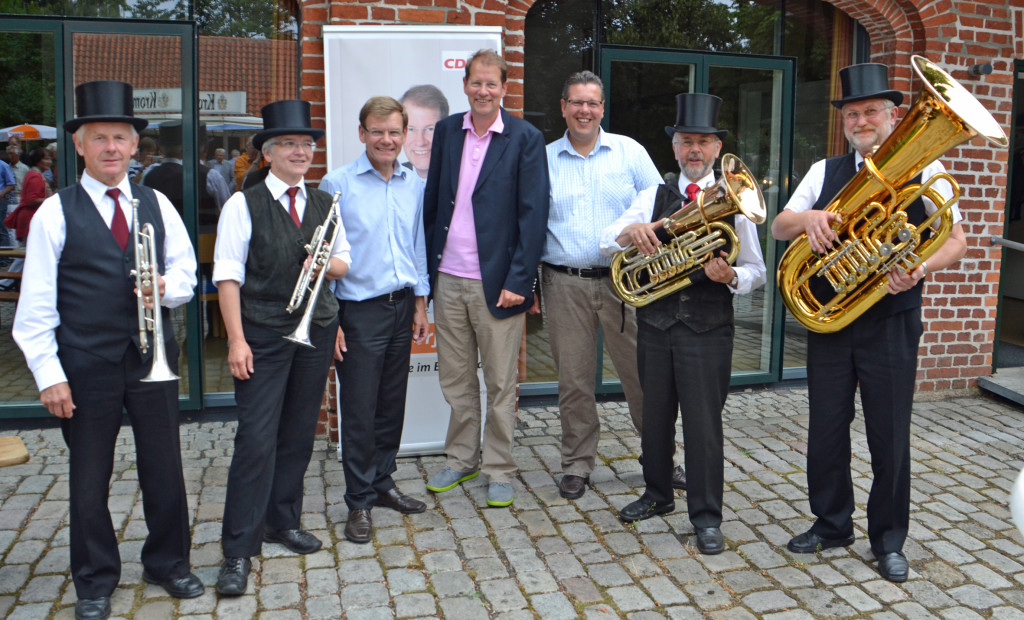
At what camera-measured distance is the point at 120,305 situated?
3.37m

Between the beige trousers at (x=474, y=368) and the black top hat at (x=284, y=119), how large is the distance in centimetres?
122

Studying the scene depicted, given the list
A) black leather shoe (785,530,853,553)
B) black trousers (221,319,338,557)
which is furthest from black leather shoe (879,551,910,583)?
black trousers (221,319,338,557)

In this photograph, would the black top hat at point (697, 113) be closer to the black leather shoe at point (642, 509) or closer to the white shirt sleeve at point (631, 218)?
the white shirt sleeve at point (631, 218)

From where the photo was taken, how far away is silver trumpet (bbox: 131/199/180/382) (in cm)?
334

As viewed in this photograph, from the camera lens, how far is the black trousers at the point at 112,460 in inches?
134

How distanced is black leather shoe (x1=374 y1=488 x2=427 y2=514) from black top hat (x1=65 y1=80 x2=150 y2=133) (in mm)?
2212

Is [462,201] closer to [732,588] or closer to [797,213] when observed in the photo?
[797,213]

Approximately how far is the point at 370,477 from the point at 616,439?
79.0 inches

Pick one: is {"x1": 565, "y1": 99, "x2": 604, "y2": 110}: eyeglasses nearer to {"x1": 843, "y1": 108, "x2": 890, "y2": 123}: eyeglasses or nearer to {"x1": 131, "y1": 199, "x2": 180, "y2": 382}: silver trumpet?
{"x1": 843, "y1": 108, "x2": 890, "y2": 123}: eyeglasses

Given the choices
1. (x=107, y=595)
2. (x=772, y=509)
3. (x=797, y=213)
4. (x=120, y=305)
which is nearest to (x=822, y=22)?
(x=797, y=213)

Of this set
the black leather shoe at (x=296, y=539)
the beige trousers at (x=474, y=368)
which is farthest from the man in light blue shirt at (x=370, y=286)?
the beige trousers at (x=474, y=368)

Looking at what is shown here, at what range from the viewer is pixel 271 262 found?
373 cm

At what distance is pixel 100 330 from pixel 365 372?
1.29m

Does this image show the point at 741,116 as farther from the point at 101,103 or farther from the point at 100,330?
the point at 100,330
